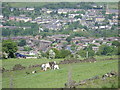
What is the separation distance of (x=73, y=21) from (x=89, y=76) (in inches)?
3267

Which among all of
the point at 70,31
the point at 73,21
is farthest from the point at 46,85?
the point at 73,21

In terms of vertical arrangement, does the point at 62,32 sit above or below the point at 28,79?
below

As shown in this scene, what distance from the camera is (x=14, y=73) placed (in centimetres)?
1210

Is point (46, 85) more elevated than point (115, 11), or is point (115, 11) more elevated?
point (46, 85)

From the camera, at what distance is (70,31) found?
7869cm

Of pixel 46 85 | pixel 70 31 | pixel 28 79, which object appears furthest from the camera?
pixel 70 31

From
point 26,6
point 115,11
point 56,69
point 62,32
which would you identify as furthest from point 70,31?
point 56,69

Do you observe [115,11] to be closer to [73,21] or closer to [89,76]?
[73,21]

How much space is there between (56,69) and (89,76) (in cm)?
195

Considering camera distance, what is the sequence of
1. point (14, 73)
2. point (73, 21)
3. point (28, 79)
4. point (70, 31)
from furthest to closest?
point (73, 21) → point (70, 31) → point (14, 73) → point (28, 79)

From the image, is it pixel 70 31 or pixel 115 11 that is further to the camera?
pixel 115 11

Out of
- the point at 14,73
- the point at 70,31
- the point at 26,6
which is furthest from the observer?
the point at 26,6

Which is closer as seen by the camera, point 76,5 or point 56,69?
point 56,69

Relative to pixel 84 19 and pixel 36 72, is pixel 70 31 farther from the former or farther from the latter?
pixel 36 72
